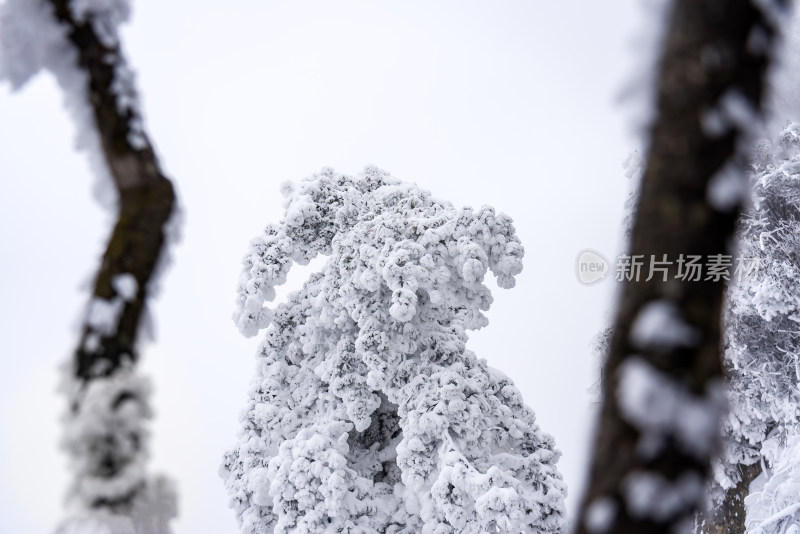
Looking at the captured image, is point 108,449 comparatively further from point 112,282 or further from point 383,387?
point 383,387

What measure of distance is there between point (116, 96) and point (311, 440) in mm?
6301

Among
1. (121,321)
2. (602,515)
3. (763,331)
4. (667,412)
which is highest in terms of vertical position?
(763,331)

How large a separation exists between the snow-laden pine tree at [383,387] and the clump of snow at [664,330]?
5.71 m

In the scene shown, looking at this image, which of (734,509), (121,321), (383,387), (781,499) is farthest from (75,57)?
(734,509)

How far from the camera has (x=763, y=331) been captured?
11305 mm

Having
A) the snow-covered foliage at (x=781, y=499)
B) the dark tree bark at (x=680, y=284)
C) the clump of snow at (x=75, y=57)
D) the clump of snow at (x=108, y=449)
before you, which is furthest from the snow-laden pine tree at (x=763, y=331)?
the clump of snow at (x=75, y=57)

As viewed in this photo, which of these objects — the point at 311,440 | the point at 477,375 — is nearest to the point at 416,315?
the point at 477,375

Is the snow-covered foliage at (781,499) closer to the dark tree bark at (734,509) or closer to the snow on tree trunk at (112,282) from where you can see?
the dark tree bark at (734,509)

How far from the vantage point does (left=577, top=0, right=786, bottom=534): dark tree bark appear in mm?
1071

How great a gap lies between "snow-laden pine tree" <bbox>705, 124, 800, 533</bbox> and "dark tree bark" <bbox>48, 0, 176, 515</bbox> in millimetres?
11144

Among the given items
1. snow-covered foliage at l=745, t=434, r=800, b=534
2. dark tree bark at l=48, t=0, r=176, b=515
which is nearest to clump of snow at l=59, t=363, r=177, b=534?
dark tree bark at l=48, t=0, r=176, b=515

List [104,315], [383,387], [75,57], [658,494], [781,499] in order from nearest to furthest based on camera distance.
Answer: [658,494] < [104,315] < [75,57] < [383,387] < [781,499]

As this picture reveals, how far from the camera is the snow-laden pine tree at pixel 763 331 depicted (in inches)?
425

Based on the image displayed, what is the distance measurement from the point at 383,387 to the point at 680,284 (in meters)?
6.75
